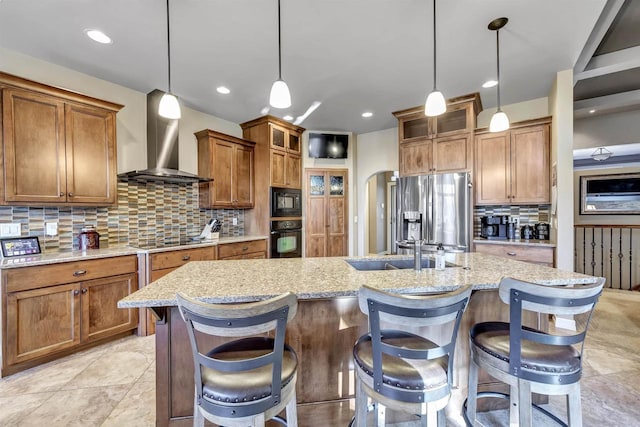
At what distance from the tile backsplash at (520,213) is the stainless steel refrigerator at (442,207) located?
2.16ft

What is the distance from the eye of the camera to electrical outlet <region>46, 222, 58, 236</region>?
2.79 meters

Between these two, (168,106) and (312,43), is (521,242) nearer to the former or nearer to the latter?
(312,43)

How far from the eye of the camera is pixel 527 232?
377 cm

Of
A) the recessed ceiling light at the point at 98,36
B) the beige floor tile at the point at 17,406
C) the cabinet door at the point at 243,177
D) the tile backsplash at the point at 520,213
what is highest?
the recessed ceiling light at the point at 98,36

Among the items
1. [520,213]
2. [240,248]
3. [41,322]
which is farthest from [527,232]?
[41,322]

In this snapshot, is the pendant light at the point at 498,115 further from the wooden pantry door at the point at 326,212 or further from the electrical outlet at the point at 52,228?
the electrical outlet at the point at 52,228

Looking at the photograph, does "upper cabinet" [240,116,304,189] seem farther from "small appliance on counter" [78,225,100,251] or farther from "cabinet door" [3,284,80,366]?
"cabinet door" [3,284,80,366]

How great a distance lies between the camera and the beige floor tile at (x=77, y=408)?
177 centimetres

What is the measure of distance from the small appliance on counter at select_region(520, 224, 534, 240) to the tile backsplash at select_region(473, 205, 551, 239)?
6cm

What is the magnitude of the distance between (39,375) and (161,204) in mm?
2063

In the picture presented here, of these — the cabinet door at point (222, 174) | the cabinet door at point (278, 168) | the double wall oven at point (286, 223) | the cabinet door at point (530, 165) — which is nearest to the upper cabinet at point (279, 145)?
the cabinet door at point (278, 168)

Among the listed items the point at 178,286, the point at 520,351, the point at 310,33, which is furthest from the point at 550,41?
the point at 178,286

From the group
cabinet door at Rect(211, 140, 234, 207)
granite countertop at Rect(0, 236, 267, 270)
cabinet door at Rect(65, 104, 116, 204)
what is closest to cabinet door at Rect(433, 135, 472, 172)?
cabinet door at Rect(211, 140, 234, 207)

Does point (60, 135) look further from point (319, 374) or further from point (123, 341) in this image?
point (319, 374)
